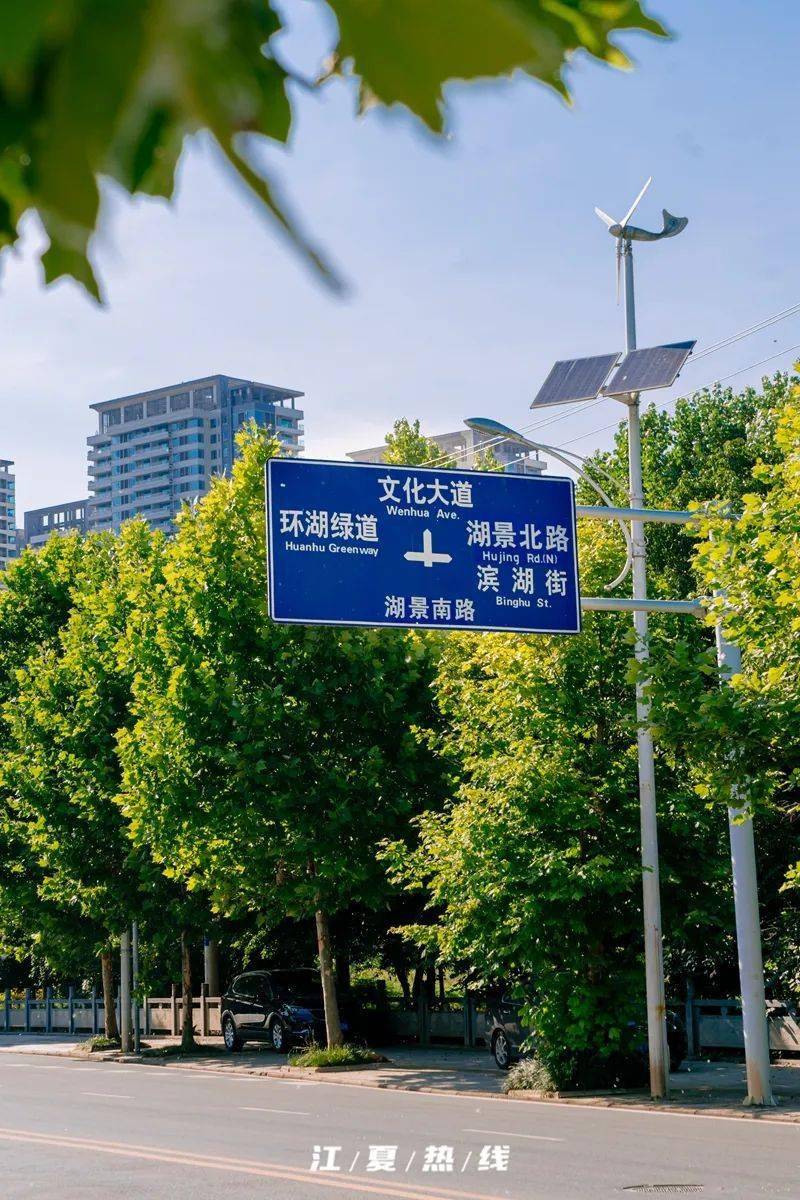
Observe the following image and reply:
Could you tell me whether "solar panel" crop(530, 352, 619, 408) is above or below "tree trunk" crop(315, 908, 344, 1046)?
above

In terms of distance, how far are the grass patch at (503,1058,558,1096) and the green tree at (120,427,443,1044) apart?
218 inches

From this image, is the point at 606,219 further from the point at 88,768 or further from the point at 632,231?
the point at 88,768

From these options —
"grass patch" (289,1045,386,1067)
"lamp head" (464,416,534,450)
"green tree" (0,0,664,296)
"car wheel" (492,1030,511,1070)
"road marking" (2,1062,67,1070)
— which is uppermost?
"lamp head" (464,416,534,450)

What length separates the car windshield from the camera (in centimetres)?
3203

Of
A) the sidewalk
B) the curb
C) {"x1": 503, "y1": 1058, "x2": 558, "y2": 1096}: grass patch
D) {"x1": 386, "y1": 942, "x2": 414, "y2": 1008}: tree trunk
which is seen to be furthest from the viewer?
A: {"x1": 386, "y1": 942, "x2": 414, "y2": 1008}: tree trunk

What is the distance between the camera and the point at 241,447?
1094 inches

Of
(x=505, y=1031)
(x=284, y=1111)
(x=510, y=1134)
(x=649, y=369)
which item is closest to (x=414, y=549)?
(x=649, y=369)

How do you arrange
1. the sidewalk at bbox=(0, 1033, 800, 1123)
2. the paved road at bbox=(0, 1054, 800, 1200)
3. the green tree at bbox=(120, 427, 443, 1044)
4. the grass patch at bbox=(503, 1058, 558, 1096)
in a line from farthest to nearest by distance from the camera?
the green tree at bbox=(120, 427, 443, 1044), the grass patch at bbox=(503, 1058, 558, 1096), the sidewalk at bbox=(0, 1033, 800, 1123), the paved road at bbox=(0, 1054, 800, 1200)

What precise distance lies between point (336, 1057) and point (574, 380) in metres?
13.9

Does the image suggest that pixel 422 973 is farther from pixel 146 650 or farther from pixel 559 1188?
pixel 559 1188

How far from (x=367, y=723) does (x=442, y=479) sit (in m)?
11.6

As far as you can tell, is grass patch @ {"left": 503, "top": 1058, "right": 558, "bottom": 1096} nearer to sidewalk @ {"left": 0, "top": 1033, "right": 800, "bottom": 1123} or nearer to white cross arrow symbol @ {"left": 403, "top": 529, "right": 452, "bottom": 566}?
sidewalk @ {"left": 0, "top": 1033, "right": 800, "bottom": 1123}

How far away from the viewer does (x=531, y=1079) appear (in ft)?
71.2

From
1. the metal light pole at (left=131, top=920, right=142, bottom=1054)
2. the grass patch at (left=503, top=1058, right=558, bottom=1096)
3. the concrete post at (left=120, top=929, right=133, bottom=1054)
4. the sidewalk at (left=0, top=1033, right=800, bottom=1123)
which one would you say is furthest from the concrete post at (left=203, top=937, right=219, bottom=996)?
the grass patch at (left=503, top=1058, right=558, bottom=1096)
